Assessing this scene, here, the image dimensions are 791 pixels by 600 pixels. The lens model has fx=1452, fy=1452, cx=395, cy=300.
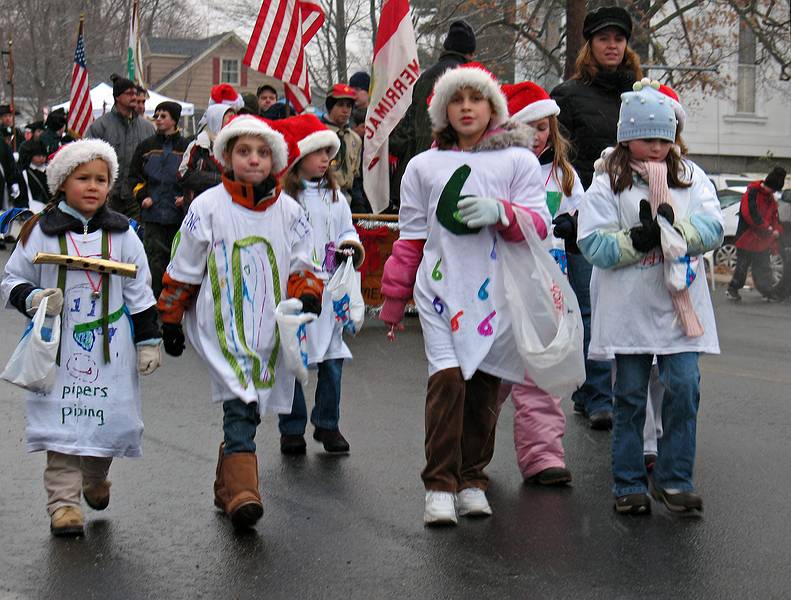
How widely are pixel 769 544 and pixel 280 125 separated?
125 inches

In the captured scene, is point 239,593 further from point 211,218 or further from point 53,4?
point 53,4

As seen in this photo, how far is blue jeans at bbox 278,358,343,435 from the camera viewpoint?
24.3 ft

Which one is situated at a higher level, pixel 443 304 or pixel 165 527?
pixel 443 304

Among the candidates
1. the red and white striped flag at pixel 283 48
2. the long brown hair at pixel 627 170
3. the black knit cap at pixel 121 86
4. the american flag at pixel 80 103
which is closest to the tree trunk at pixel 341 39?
the american flag at pixel 80 103

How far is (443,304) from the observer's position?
5930mm

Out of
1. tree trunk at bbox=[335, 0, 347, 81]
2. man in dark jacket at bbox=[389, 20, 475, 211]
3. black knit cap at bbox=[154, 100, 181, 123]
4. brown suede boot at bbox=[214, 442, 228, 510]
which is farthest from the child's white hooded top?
tree trunk at bbox=[335, 0, 347, 81]

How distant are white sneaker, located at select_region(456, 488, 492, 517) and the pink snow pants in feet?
2.13

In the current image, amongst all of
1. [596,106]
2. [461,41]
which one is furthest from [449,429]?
[461,41]

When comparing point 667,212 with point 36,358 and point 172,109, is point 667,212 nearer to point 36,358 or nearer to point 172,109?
point 36,358

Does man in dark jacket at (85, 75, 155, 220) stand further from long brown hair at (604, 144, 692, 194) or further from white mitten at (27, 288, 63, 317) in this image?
long brown hair at (604, 144, 692, 194)

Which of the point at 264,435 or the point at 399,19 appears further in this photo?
the point at 399,19

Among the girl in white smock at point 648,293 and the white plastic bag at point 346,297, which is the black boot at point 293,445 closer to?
the white plastic bag at point 346,297

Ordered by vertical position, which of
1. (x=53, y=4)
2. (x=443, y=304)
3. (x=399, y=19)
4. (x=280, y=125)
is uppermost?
(x=53, y=4)

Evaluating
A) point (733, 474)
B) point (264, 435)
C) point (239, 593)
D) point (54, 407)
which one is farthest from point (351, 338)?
Result: point (239, 593)
